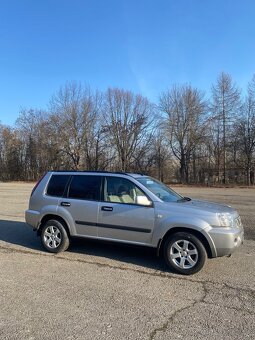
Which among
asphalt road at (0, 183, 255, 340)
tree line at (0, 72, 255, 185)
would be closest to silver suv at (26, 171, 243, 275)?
asphalt road at (0, 183, 255, 340)

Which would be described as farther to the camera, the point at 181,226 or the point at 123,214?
the point at 123,214

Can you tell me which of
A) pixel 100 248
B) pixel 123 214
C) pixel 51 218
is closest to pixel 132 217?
pixel 123 214

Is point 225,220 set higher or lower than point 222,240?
higher

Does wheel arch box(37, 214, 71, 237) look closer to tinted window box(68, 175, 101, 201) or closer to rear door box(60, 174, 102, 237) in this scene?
rear door box(60, 174, 102, 237)

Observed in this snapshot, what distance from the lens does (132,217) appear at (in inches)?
263

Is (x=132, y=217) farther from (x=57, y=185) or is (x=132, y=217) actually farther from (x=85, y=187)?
(x=57, y=185)

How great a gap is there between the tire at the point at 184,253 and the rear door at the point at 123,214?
0.45 metres

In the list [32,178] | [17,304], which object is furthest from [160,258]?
[32,178]

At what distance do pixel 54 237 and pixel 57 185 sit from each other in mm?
1128

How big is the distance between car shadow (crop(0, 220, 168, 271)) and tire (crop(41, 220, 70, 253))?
21 cm

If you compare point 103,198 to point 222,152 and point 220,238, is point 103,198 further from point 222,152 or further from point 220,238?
point 222,152

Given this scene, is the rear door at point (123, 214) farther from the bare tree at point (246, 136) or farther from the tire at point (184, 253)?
the bare tree at point (246, 136)

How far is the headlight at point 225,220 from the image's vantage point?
616cm

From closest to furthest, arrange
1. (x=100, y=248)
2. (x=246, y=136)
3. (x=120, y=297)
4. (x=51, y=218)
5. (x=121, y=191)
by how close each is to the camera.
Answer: (x=120, y=297), (x=121, y=191), (x=51, y=218), (x=100, y=248), (x=246, y=136)
